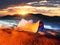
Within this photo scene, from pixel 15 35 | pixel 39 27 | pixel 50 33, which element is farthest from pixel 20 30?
pixel 50 33

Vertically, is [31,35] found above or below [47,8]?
below

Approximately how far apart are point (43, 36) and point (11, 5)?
529mm

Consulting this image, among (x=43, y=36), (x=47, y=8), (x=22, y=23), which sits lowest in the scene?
(x=43, y=36)

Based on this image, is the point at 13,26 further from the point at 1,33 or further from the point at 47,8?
the point at 47,8

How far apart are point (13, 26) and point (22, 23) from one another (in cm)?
11

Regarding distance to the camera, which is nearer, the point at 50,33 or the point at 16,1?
the point at 50,33

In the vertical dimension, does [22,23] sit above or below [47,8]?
below

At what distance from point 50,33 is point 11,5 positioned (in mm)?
567

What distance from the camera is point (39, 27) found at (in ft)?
6.15

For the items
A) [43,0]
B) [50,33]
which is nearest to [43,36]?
[50,33]

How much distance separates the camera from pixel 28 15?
1969 mm

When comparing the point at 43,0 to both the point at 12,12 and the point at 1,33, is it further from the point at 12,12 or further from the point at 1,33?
the point at 1,33

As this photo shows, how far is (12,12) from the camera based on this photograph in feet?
6.62

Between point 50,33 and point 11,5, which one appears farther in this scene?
point 11,5
